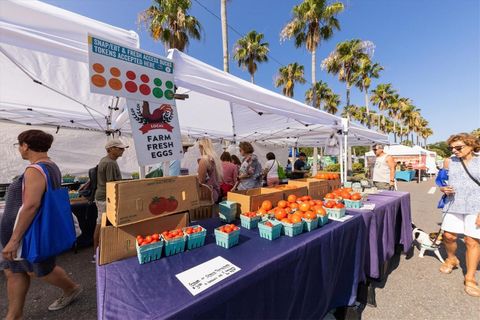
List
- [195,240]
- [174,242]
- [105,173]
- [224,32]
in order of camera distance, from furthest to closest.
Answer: [224,32], [105,173], [195,240], [174,242]

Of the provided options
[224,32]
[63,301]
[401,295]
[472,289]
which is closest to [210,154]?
[63,301]

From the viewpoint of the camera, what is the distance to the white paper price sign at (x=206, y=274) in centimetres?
106

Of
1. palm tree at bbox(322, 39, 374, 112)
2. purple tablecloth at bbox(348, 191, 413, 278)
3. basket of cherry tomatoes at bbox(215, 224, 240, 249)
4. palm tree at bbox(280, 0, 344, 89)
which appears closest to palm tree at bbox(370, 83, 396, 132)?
palm tree at bbox(322, 39, 374, 112)

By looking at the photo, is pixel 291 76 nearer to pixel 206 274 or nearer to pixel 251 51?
pixel 251 51

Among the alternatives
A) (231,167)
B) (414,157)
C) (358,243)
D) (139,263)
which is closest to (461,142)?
(358,243)

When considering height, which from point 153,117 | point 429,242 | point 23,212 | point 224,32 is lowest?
point 429,242

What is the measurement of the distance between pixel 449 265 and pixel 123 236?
163 inches

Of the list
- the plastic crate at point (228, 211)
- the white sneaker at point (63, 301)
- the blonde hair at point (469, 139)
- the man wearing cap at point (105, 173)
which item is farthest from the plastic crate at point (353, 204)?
the white sneaker at point (63, 301)

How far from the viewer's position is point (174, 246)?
1.40 metres

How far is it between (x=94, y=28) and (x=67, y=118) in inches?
167

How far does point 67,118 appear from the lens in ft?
15.7

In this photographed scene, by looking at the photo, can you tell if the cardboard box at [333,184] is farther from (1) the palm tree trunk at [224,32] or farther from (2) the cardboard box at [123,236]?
(1) the palm tree trunk at [224,32]

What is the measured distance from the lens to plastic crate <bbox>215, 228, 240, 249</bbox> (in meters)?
1.50

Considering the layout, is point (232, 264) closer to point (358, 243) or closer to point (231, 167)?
point (358, 243)
